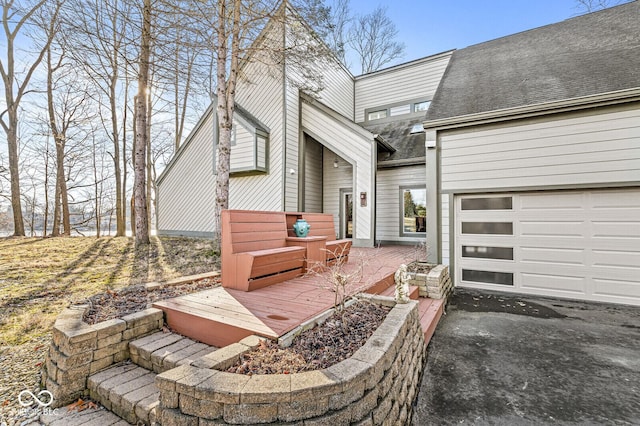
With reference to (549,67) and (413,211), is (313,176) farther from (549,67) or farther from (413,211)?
(549,67)

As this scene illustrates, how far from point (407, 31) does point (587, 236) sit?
1351 centimetres

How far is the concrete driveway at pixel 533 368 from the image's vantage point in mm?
2288

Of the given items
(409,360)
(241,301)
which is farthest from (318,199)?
(409,360)

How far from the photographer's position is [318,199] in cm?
1015

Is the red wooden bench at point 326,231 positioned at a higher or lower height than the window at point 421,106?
lower

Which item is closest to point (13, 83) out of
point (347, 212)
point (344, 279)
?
point (347, 212)

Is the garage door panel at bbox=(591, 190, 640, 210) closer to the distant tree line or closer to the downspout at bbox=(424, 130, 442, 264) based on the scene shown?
the downspout at bbox=(424, 130, 442, 264)

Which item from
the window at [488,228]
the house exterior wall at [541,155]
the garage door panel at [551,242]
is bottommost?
the garage door panel at [551,242]

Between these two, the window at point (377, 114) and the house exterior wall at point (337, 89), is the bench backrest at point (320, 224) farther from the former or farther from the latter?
the window at point (377, 114)

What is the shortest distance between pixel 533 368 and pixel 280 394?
2902 mm

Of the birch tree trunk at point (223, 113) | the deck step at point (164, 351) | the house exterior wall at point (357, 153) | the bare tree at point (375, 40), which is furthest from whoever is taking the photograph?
the bare tree at point (375, 40)

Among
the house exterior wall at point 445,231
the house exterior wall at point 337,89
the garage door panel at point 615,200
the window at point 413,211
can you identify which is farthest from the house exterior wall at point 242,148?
the garage door panel at point 615,200

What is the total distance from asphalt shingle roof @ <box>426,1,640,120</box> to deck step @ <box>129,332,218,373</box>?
6.03 metres

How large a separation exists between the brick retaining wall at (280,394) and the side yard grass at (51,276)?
1.69m
